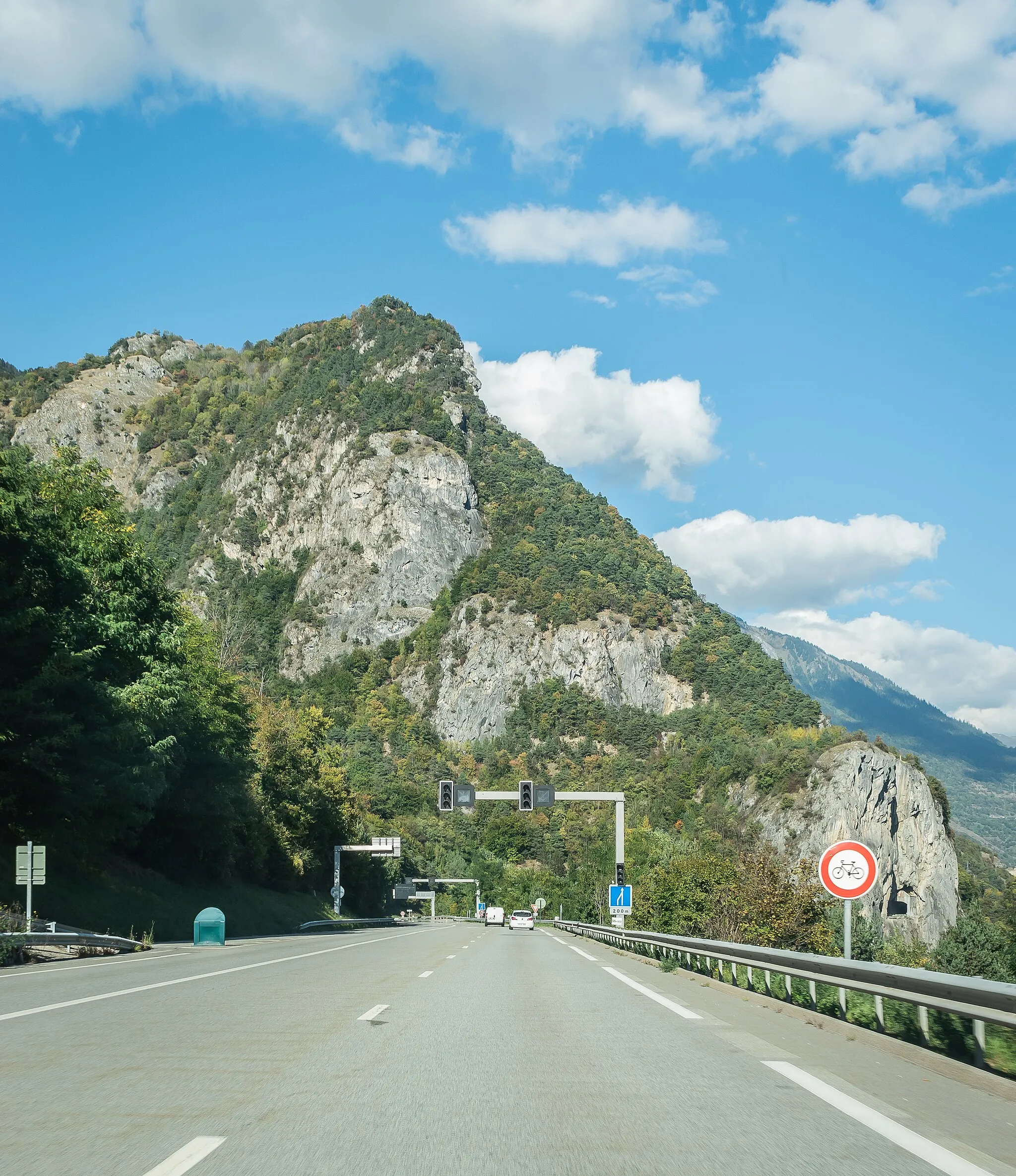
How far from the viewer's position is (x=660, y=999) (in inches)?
623

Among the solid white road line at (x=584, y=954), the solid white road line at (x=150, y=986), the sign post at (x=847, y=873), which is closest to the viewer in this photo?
the solid white road line at (x=150, y=986)

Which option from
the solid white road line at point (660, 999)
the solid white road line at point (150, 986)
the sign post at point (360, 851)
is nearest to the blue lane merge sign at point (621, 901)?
the solid white road line at point (150, 986)

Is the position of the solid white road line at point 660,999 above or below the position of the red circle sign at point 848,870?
below

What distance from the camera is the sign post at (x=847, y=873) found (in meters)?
14.1

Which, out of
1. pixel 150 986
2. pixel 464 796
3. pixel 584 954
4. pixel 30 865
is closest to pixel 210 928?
pixel 30 865

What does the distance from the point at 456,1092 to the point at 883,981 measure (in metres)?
5.53

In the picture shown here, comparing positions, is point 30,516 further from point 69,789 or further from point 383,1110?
point 383,1110

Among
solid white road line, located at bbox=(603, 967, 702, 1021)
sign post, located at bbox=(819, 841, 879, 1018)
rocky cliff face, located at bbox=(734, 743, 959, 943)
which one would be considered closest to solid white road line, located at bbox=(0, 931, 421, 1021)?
solid white road line, located at bbox=(603, 967, 702, 1021)

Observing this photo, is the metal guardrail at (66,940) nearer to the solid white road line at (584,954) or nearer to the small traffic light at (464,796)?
→ the solid white road line at (584,954)

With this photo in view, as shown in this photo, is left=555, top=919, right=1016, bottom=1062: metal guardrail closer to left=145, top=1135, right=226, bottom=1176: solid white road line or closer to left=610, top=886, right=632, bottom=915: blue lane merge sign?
left=145, top=1135, right=226, bottom=1176: solid white road line

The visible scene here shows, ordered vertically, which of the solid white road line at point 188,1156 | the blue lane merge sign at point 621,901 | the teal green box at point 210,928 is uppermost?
the solid white road line at point 188,1156

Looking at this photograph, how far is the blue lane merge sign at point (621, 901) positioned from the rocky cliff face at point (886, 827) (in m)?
82.7

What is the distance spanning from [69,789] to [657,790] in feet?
474

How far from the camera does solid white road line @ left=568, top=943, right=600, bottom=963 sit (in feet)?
95.9
